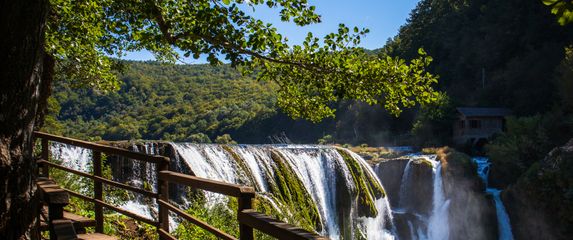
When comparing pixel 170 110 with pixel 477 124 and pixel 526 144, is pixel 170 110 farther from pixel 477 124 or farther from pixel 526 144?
pixel 526 144

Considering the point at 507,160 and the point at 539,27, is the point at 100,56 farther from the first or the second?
the point at 539,27

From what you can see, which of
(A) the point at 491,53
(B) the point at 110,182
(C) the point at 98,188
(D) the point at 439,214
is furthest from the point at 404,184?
(A) the point at 491,53

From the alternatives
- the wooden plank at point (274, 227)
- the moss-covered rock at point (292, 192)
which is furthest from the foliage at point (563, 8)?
the moss-covered rock at point (292, 192)

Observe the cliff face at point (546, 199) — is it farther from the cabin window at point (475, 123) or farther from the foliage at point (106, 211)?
the foliage at point (106, 211)

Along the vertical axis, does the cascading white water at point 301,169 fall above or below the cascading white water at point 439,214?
above

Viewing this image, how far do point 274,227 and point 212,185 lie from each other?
0.88 m

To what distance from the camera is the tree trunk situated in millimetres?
2814

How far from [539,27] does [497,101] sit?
763 centimetres

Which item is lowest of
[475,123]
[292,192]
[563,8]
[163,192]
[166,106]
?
[292,192]

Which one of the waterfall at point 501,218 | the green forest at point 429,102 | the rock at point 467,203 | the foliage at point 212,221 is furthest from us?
the rock at point 467,203

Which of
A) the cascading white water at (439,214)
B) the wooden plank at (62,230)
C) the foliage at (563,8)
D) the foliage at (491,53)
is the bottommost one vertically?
the cascading white water at (439,214)

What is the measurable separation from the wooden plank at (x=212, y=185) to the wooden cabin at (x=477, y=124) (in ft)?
118

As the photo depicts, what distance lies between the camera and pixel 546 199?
21359 mm

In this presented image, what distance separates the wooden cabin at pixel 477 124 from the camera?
37156 mm
